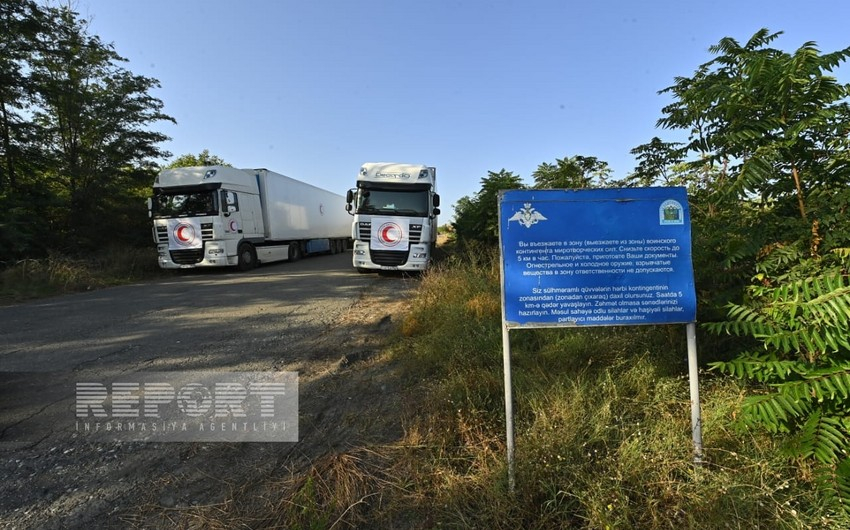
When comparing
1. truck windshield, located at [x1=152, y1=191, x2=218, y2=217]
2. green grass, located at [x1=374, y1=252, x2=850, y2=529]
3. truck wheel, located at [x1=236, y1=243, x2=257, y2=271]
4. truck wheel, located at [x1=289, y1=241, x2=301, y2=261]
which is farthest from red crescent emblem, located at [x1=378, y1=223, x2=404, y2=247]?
truck wheel, located at [x1=289, y1=241, x2=301, y2=261]

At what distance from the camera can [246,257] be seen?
52.2ft

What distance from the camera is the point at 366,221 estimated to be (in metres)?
12.4

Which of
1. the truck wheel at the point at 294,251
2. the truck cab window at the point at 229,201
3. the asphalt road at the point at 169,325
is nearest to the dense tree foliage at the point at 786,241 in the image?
the asphalt road at the point at 169,325

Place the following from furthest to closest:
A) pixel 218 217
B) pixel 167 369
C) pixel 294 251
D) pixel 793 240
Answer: pixel 294 251 → pixel 218 217 → pixel 167 369 → pixel 793 240

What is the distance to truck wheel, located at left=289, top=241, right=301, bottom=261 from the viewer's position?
2072 centimetres

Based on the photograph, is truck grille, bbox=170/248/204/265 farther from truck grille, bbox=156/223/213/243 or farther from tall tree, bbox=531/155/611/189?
tall tree, bbox=531/155/611/189

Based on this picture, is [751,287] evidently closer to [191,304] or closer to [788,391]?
[788,391]

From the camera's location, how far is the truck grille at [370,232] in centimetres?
1220

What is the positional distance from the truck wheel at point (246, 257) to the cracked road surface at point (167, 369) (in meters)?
5.65

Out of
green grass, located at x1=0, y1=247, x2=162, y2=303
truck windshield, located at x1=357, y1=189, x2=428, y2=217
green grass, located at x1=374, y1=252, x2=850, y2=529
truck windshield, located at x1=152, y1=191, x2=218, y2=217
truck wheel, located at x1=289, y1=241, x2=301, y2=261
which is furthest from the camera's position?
Answer: truck wheel, located at x1=289, y1=241, x2=301, y2=261

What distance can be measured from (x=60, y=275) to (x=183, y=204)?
4.02 metres

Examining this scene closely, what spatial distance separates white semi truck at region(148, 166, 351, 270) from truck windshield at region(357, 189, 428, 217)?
207 inches

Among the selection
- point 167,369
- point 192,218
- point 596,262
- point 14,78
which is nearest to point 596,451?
point 596,262

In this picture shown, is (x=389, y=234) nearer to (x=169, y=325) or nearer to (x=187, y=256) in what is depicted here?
(x=169, y=325)
